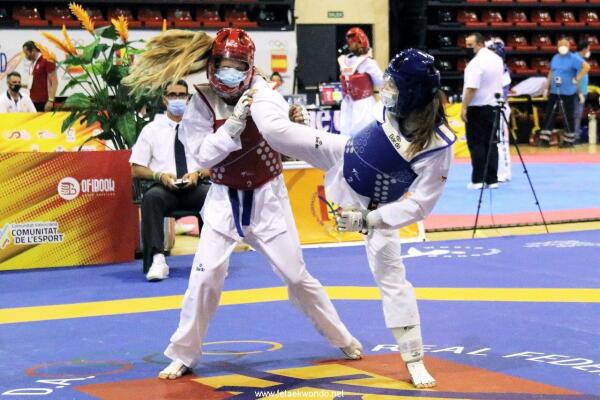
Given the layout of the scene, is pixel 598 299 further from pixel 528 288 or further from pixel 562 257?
pixel 562 257

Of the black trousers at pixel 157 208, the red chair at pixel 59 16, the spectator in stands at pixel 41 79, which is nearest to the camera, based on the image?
the black trousers at pixel 157 208

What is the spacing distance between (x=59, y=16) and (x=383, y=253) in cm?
1615

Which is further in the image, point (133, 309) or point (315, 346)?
point (133, 309)

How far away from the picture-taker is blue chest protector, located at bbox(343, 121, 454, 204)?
4.76 metres

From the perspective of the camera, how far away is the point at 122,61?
9336 millimetres

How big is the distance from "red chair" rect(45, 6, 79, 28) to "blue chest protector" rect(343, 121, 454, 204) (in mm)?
15327

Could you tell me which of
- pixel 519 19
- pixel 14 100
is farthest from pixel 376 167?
pixel 519 19

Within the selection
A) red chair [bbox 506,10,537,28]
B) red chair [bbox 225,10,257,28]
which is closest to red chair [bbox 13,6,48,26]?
red chair [bbox 225,10,257,28]

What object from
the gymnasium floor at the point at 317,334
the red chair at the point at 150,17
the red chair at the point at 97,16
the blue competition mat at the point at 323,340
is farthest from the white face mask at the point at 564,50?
the blue competition mat at the point at 323,340

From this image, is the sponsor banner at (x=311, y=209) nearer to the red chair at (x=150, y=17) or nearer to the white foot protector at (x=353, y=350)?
the white foot protector at (x=353, y=350)

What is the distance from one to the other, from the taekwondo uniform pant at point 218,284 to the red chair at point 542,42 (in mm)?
19628

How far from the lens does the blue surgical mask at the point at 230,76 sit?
16.5 feet

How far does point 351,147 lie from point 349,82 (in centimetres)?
893

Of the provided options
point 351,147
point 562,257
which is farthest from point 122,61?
point 351,147
